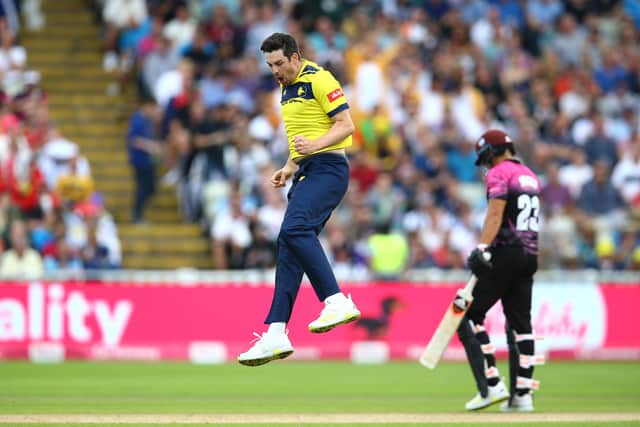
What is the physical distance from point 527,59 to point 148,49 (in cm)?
796

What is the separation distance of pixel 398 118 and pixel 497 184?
1279cm

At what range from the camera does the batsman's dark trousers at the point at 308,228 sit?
11.6 metres

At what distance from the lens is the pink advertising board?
21.1m

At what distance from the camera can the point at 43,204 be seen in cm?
2228

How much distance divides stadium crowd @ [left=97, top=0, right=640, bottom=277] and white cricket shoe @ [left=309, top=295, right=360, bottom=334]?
36.0ft

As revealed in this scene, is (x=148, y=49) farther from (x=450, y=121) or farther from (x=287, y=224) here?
(x=287, y=224)

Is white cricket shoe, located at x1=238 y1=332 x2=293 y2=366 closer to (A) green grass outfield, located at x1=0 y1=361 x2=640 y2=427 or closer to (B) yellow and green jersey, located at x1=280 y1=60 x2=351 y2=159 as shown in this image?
(A) green grass outfield, located at x1=0 y1=361 x2=640 y2=427

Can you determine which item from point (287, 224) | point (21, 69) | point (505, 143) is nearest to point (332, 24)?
point (21, 69)

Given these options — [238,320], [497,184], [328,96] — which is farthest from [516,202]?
[238,320]

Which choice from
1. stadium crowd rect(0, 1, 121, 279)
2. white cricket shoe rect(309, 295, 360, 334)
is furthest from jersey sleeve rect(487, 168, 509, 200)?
stadium crowd rect(0, 1, 121, 279)

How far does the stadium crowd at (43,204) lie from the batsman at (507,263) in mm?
9543

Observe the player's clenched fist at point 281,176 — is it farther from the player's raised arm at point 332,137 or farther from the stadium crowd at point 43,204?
the stadium crowd at point 43,204

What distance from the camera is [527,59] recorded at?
28391 millimetres

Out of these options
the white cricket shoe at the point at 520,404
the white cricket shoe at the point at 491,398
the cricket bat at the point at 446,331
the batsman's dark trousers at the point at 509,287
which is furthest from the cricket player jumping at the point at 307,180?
the white cricket shoe at the point at 520,404
